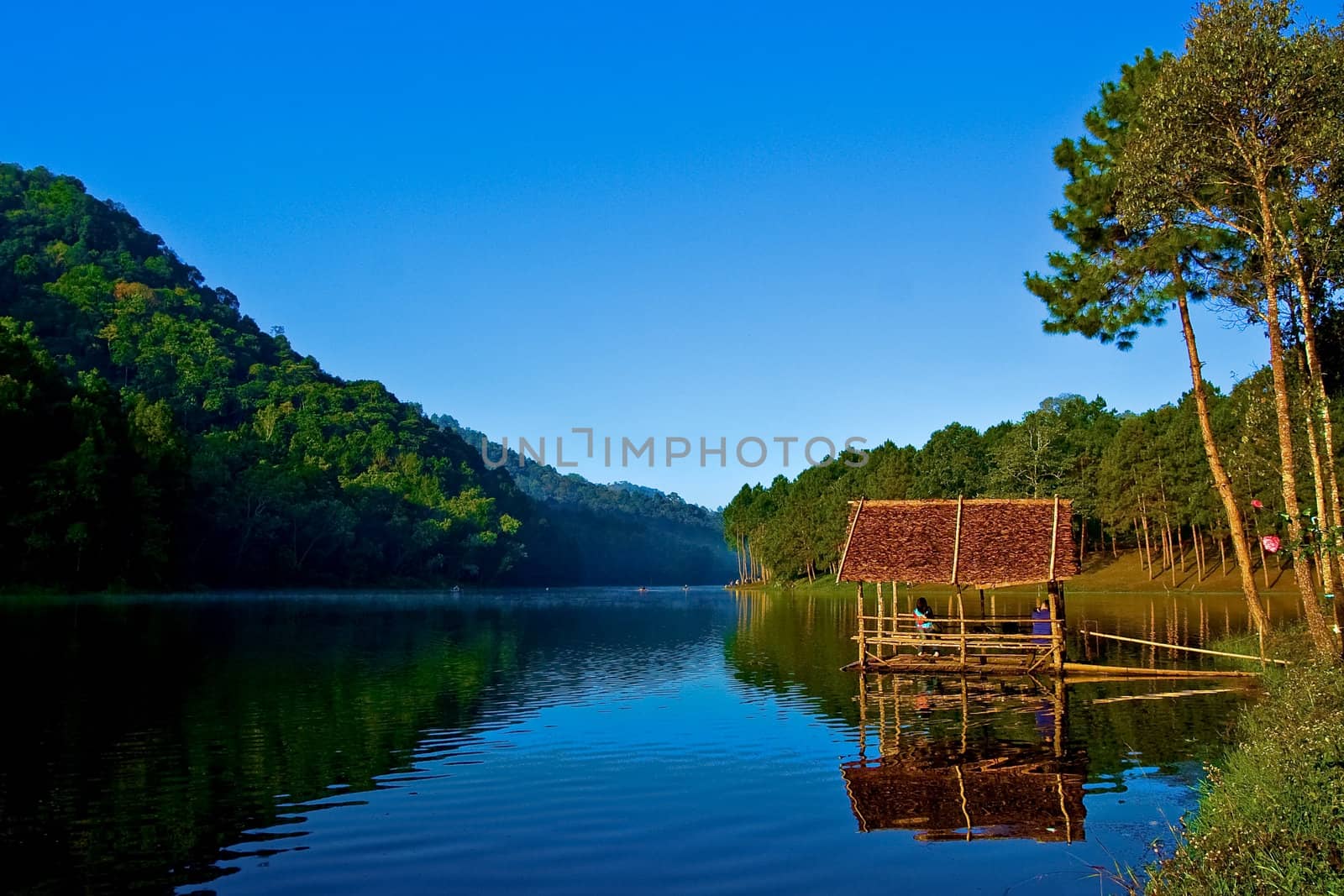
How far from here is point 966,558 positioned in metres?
30.3

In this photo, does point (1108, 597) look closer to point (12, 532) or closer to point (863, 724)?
point (863, 724)

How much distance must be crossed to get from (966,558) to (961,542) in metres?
0.73

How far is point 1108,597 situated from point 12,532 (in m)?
83.7

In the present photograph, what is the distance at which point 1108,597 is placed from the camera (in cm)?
8144

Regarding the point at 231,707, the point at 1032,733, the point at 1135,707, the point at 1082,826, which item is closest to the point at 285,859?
the point at 1082,826

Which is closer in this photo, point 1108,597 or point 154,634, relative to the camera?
point 154,634

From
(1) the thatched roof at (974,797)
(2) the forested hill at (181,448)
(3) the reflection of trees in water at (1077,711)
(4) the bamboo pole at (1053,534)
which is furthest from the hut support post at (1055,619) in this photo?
(2) the forested hill at (181,448)

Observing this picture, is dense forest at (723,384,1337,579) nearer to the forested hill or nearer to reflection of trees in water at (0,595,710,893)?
reflection of trees in water at (0,595,710,893)

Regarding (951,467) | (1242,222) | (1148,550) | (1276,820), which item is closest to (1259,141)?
(1242,222)

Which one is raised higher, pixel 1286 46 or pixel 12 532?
pixel 1286 46

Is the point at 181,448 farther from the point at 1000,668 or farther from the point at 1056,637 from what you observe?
the point at 1056,637

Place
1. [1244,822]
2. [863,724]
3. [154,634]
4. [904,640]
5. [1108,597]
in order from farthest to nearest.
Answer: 1. [1108,597]
2. [154,634]
3. [904,640]
4. [863,724]
5. [1244,822]

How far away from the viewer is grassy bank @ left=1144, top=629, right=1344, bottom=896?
7934 mm

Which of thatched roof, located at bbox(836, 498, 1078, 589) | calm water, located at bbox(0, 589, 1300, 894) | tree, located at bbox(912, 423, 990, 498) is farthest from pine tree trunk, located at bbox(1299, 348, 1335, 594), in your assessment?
tree, located at bbox(912, 423, 990, 498)
